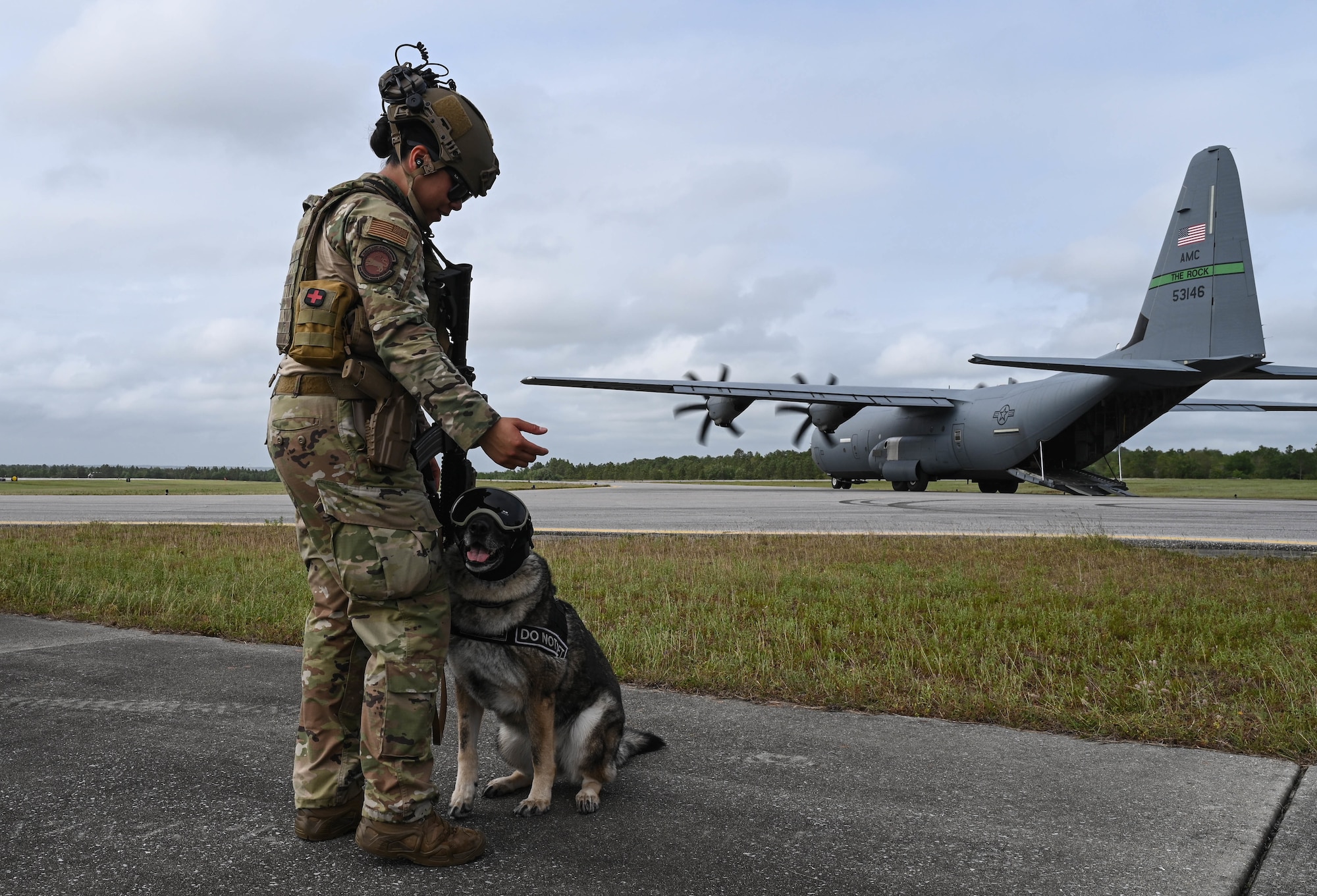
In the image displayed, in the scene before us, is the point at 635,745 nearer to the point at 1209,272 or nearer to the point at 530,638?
the point at 530,638

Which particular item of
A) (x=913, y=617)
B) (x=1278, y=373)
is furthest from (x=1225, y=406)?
(x=913, y=617)

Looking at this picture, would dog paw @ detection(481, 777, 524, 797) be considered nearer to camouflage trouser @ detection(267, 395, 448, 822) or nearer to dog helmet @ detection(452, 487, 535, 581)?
camouflage trouser @ detection(267, 395, 448, 822)

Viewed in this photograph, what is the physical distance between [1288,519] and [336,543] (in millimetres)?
18026

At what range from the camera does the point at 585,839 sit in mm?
2996

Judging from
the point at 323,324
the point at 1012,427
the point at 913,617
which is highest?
the point at 1012,427

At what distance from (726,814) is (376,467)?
174cm

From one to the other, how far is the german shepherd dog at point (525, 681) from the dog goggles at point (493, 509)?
26mm

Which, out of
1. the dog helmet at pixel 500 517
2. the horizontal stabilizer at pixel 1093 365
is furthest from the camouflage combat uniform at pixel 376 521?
the horizontal stabilizer at pixel 1093 365

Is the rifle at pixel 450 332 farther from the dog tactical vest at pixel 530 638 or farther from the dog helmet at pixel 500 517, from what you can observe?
the dog tactical vest at pixel 530 638

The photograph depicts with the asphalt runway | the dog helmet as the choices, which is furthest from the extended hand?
the asphalt runway

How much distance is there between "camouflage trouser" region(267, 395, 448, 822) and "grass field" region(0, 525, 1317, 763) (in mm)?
2476

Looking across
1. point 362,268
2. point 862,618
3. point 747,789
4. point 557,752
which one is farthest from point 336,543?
point 862,618

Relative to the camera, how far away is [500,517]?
303 centimetres

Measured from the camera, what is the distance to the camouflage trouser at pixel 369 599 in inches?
113
